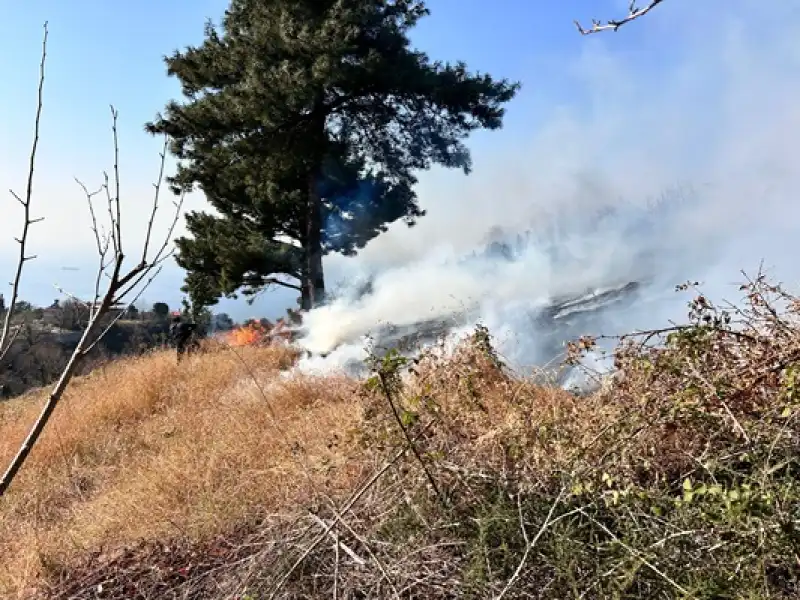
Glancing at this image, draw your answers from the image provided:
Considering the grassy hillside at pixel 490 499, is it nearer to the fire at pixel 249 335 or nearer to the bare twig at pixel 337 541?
the bare twig at pixel 337 541

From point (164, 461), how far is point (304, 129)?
26.2 ft

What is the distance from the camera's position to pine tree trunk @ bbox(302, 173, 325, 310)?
1186cm

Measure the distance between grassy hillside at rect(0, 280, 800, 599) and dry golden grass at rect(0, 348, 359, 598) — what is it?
0.02m

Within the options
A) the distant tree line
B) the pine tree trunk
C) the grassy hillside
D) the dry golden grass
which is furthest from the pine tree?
the grassy hillside

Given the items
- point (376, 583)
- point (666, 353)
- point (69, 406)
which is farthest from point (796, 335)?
point (69, 406)

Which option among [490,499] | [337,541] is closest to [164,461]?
[337,541]

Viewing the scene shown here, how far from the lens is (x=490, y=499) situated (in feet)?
8.32

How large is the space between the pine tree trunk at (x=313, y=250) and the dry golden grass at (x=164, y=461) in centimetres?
431

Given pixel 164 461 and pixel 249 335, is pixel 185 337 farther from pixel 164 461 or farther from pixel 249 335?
pixel 164 461

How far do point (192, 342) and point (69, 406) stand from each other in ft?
11.2

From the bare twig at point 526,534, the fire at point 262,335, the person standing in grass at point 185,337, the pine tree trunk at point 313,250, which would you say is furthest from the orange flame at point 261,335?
the bare twig at point 526,534

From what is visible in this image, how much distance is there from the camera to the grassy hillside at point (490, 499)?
1.96m

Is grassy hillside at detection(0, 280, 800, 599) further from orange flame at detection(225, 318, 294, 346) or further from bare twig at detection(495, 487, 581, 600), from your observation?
orange flame at detection(225, 318, 294, 346)

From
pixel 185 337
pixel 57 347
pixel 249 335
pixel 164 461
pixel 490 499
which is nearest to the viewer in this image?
pixel 490 499
